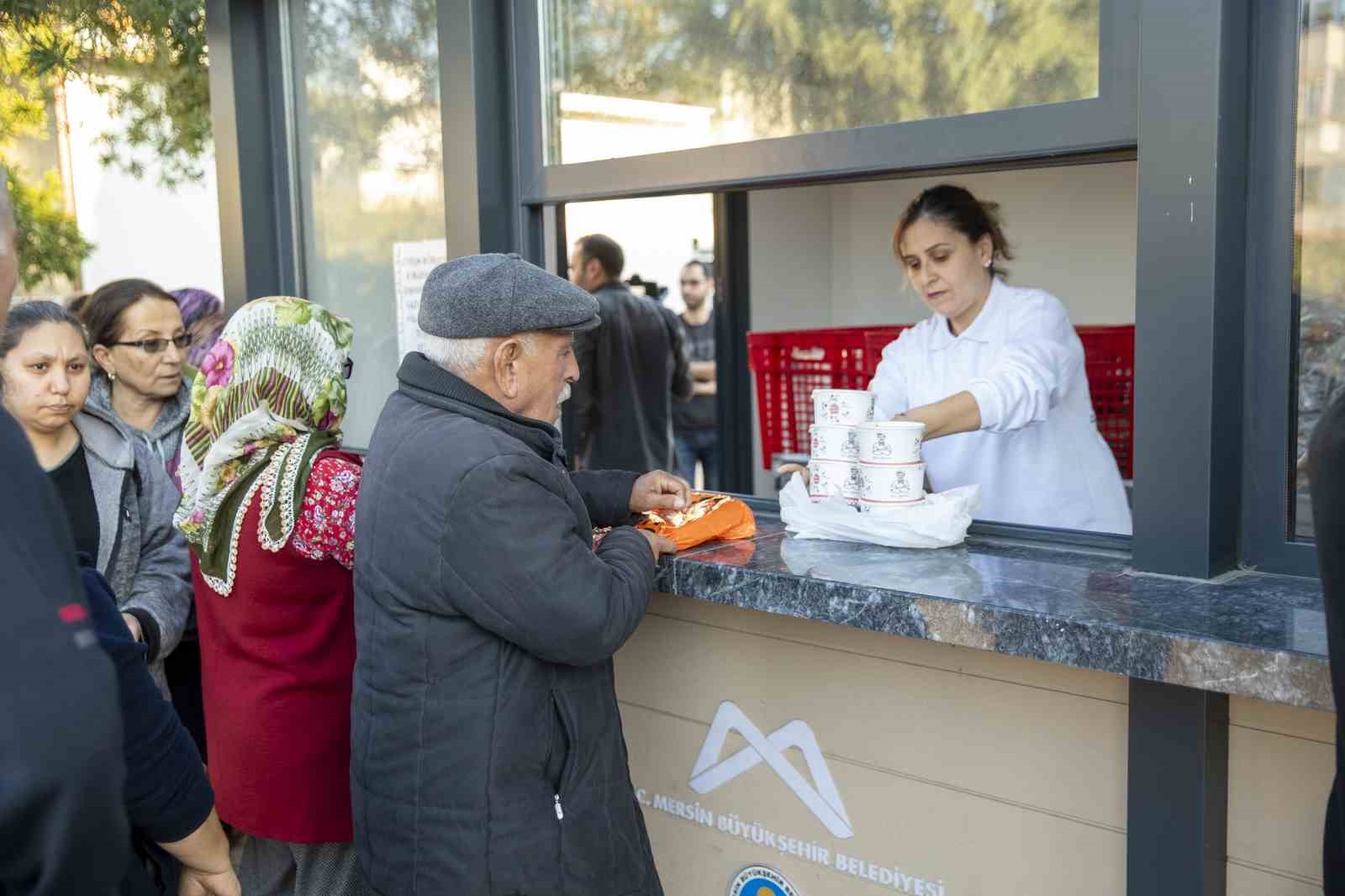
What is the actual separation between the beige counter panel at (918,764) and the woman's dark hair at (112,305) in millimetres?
1867

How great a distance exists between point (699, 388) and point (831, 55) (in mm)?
4402

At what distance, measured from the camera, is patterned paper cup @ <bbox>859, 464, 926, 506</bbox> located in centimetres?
227

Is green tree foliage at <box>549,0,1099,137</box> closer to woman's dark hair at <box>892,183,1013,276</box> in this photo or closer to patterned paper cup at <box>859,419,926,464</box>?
patterned paper cup at <box>859,419,926,464</box>

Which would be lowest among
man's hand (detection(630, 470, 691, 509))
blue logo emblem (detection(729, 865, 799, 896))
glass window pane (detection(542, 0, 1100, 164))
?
blue logo emblem (detection(729, 865, 799, 896))

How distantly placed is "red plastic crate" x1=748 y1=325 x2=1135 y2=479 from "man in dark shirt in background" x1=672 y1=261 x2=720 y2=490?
2.45 metres

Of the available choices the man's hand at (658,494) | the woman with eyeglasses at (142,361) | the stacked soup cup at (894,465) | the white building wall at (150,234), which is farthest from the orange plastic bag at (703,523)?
the white building wall at (150,234)

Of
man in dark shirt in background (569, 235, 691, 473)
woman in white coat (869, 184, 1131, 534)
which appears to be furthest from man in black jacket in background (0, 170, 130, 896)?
man in dark shirt in background (569, 235, 691, 473)

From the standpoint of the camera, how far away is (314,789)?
2.54m

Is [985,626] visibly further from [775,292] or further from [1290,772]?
[775,292]

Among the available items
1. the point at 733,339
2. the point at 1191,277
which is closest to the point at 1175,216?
the point at 1191,277

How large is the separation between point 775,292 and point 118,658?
524cm

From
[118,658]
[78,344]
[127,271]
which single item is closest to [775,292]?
[78,344]

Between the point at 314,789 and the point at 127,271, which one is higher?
the point at 127,271

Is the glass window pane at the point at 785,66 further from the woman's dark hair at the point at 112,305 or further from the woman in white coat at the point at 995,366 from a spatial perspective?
the woman's dark hair at the point at 112,305
